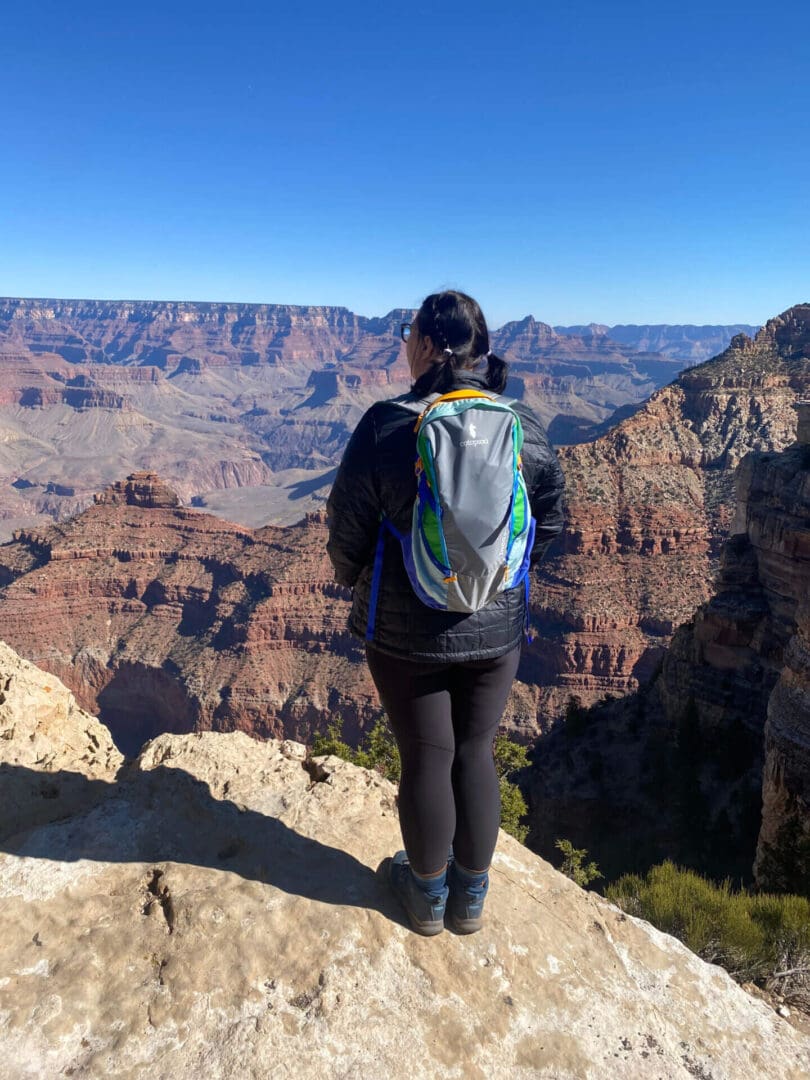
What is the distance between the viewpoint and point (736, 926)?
4246 millimetres

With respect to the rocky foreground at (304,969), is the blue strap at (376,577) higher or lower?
higher

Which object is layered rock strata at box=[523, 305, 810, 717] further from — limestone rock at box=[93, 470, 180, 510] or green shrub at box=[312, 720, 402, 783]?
limestone rock at box=[93, 470, 180, 510]

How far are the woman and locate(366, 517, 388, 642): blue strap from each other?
20mm

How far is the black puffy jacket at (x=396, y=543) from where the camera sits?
2994mm

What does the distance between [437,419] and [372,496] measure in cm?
47

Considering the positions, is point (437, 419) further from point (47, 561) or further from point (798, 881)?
point (47, 561)

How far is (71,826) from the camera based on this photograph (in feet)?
13.5

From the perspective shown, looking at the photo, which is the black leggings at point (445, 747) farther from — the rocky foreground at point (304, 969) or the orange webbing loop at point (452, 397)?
the orange webbing loop at point (452, 397)

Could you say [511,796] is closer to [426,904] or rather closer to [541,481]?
[426,904]

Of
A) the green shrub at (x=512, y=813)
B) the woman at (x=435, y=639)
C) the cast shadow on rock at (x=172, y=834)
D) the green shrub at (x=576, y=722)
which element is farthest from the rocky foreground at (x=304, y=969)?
the green shrub at (x=576, y=722)

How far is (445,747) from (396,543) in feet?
3.45

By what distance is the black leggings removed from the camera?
3.21 meters

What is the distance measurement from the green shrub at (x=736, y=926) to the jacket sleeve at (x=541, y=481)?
2.67 meters

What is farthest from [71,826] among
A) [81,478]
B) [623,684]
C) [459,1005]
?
[81,478]
